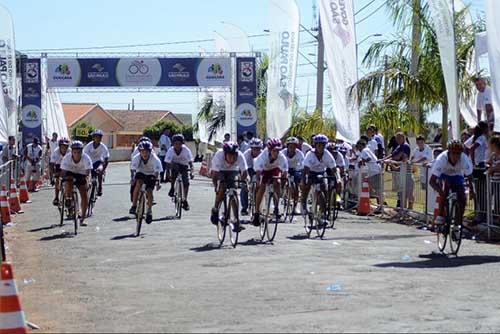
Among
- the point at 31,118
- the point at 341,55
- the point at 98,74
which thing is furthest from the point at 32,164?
the point at 341,55

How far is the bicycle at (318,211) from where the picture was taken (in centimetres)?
1667

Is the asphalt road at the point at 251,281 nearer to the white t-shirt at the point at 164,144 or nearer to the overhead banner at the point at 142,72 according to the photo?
the white t-shirt at the point at 164,144

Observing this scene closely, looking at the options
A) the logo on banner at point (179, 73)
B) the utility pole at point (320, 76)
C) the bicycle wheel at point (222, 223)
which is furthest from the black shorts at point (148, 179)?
the logo on banner at point (179, 73)

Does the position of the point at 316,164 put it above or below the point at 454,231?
above

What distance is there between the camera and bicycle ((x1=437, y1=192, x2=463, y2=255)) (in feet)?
46.2

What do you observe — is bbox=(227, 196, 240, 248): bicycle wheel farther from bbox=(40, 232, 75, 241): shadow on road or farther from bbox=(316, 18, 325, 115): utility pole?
bbox=(316, 18, 325, 115): utility pole

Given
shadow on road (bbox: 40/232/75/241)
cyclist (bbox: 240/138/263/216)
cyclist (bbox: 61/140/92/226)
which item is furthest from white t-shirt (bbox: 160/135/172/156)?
shadow on road (bbox: 40/232/75/241)

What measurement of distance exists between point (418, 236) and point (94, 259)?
645 cm

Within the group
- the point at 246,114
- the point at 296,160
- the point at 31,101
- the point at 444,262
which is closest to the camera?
the point at 444,262

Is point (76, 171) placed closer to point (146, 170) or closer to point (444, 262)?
point (146, 170)

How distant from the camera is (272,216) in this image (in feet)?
55.2

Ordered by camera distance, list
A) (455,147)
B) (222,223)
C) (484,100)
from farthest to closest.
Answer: (484,100) → (222,223) → (455,147)

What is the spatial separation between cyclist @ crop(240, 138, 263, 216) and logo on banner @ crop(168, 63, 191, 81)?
69.8ft

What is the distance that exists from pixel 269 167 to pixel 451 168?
3.74 metres
